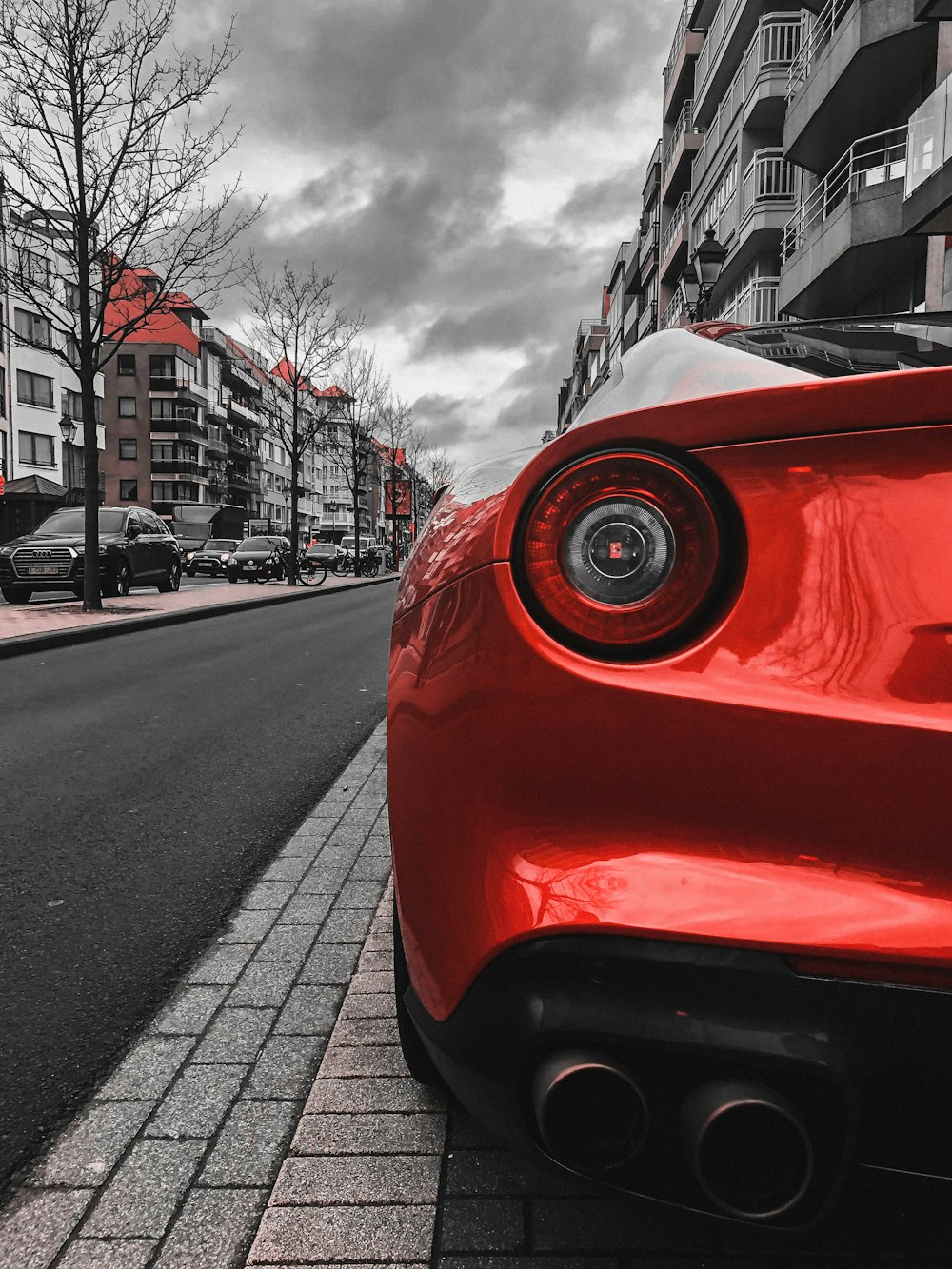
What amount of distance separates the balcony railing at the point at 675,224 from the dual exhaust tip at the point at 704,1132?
143 feet

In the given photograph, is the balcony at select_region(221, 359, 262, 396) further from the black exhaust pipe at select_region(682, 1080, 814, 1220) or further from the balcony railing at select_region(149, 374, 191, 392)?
the black exhaust pipe at select_region(682, 1080, 814, 1220)

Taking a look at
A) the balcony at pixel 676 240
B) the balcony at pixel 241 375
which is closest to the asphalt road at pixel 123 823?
the balcony at pixel 676 240

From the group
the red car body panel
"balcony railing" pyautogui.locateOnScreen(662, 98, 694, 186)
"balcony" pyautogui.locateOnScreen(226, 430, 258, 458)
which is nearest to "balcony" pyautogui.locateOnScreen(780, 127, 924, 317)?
the red car body panel

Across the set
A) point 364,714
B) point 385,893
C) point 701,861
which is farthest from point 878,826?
point 364,714

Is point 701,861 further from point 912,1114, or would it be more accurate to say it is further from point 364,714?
point 364,714

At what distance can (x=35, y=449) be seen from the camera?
51.2 meters

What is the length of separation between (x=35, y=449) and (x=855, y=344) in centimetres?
5471

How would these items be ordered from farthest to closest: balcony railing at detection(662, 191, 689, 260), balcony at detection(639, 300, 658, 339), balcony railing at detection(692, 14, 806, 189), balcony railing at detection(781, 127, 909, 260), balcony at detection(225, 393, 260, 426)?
balcony at detection(225, 393, 260, 426), balcony at detection(639, 300, 658, 339), balcony railing at detection(662, 191, 689, 260), balcony railing at detection(692, 14, 806, 189), balcony railing at detection(781, 127, 909, 260)

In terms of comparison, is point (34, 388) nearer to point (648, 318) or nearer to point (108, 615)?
point (648, 318)

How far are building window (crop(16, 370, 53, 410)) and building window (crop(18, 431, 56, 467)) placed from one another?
5.16 feet

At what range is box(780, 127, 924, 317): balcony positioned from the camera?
18688 mm

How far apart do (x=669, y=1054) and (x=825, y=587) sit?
574mm

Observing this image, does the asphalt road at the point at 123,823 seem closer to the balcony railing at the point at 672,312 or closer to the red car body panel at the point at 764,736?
the red car body panel at the point at 764,736

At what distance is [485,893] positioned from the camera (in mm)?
1339
